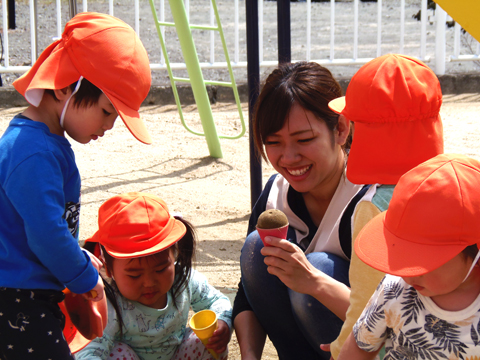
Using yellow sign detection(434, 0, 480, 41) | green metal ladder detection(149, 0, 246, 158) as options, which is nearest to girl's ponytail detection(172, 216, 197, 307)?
yellow sign detection(434, 0, 480, 41)

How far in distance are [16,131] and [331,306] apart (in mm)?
1095

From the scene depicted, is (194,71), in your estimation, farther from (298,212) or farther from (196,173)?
(298,212)

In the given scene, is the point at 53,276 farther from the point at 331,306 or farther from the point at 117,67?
the point at 331,306

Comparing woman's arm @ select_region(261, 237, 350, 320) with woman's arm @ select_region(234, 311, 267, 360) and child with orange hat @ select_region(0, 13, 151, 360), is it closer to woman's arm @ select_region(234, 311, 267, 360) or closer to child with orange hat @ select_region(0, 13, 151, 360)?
woman's arm @ select_region(234, 311, 267, 360)

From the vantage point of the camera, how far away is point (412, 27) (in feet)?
42.1

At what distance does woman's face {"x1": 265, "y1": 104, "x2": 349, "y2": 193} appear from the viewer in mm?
1961

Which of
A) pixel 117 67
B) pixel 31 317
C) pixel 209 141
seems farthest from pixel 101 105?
pixel 209 141

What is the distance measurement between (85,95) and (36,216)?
0.40 m

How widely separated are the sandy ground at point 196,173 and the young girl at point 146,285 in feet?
1.00

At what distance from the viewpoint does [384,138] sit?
5.38 ft

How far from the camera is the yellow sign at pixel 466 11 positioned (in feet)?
6.00

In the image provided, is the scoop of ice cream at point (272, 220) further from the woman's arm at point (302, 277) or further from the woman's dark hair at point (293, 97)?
the woman's dark hair at point (293, 97)

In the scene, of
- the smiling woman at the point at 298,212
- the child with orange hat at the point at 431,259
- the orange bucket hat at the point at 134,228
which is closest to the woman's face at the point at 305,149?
the smiling woman at the point at 298,212

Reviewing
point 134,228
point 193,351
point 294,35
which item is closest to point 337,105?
point 134,228
